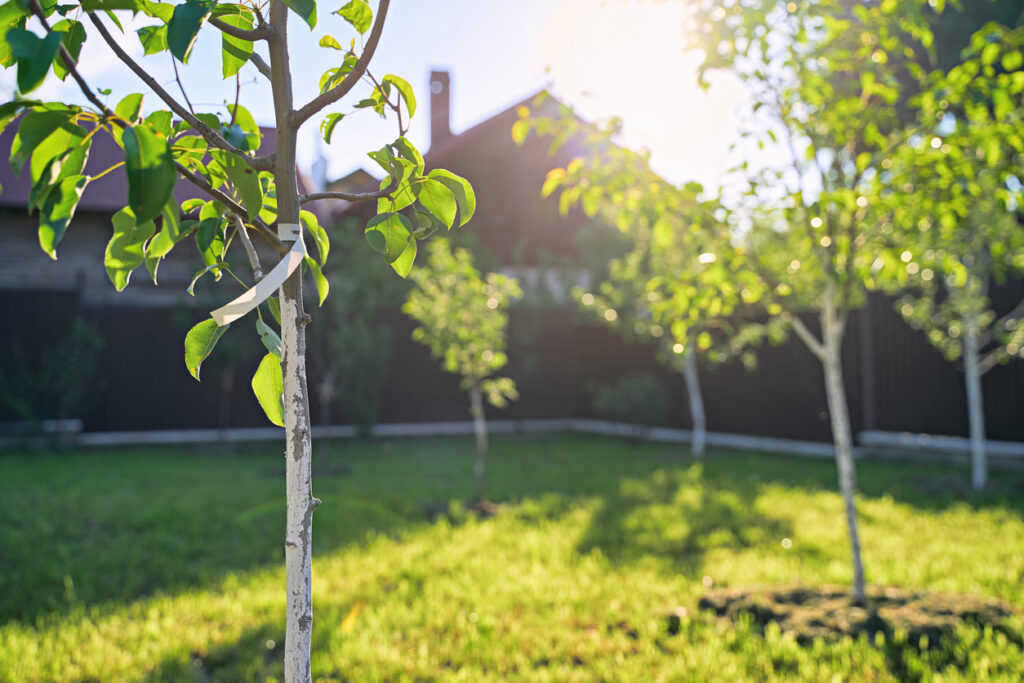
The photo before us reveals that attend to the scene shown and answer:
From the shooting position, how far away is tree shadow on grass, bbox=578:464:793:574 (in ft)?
13.9

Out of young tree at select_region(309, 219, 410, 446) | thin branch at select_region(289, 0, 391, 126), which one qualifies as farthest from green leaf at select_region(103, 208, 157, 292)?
young tree at select_region(309, 219, 410, 446)

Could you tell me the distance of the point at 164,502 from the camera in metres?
5.58

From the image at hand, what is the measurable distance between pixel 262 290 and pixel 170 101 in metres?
0.40

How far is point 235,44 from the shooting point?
3.89 feet

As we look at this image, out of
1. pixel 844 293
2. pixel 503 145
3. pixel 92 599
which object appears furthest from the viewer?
pixel 503 145

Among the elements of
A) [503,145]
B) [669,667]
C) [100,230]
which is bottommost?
[669,667]

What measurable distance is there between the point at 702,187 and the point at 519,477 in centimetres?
481

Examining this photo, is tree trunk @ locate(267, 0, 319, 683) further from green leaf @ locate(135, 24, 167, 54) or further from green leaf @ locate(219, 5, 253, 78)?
green leaf @ locate(135, 24, 167, 54)

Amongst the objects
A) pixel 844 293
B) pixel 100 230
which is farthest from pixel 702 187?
pixel 100 230

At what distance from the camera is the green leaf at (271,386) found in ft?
4.06

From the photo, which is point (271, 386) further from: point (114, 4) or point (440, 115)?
point (440, 115)

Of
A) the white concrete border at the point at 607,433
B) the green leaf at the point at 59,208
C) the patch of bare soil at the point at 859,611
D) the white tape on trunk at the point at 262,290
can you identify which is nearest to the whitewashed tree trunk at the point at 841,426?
the patch of bare soil at the point at 859,611

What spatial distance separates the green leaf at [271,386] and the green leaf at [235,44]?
525mm

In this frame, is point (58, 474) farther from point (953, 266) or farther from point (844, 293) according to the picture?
point (953, 266)
